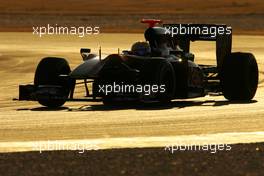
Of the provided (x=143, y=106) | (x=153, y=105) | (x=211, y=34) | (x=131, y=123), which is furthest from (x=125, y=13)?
(x=131, y=123)

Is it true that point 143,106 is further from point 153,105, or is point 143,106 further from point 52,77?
point 52,77

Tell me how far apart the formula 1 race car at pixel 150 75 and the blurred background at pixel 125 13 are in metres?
42.4

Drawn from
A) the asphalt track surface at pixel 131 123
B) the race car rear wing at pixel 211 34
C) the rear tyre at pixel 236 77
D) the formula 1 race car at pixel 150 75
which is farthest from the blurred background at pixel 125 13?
the asphalt track surface at pixel 131 123

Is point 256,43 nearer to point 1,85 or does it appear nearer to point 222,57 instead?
point 1,85

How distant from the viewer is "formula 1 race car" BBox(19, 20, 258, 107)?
1772 cm

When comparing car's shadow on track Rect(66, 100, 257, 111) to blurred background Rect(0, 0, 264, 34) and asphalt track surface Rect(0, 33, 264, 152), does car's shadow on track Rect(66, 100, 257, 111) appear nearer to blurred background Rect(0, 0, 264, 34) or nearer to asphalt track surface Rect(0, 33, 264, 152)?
asphalt track surface Rect(0, 33, 264, 152)

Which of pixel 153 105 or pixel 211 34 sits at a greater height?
pixel 211 34

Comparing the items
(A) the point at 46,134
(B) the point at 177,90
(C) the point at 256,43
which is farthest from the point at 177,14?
(A) the point at 46,134

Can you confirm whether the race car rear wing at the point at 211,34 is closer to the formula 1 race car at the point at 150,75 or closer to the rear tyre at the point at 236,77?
the formula 1 race car at the point at 150,75

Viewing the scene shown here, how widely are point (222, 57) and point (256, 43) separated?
92.5 ft

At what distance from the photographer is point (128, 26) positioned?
69.1m

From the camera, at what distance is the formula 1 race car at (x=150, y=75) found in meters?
17.7

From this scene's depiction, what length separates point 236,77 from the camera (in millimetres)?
19328

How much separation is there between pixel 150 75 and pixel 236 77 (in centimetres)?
248
